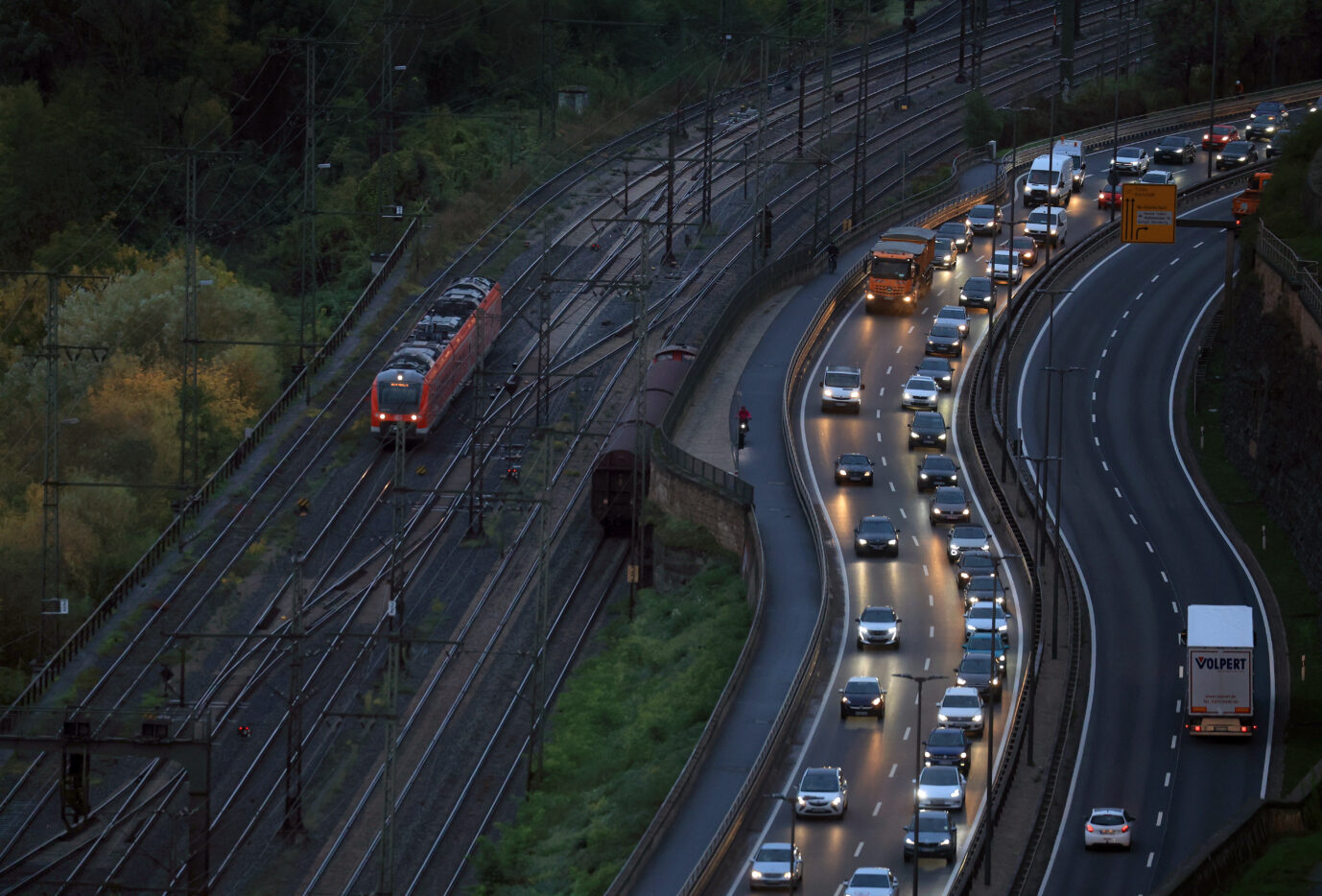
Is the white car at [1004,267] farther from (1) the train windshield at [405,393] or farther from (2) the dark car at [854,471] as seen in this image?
(1) the train windshield at [405,393]

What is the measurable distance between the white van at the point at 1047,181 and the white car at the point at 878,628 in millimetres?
44774

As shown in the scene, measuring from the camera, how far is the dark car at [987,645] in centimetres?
5912

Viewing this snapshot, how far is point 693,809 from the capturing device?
177 feet

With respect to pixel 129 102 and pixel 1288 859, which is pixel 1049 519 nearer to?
pixel 1288 859

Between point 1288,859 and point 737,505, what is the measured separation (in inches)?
1146

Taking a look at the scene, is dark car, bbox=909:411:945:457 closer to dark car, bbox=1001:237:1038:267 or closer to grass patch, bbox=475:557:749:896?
grass patch, bbox=475:557:749:896

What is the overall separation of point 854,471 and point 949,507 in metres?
4.59

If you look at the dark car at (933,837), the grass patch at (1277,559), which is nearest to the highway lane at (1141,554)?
the grass patch at (1277,559)

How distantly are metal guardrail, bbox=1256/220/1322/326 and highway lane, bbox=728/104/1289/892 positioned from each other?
6.39 m

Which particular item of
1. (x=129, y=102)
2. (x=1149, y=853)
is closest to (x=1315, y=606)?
(x=1149, y=853)

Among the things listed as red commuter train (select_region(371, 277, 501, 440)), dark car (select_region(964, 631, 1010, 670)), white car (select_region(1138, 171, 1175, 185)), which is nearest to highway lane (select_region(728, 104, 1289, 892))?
dark car (select_region(964, 631, 1010, 670))

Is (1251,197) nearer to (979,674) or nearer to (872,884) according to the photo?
(979,674)

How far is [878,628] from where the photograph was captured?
201 feet

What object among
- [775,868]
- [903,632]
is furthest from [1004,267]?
[775,868]
